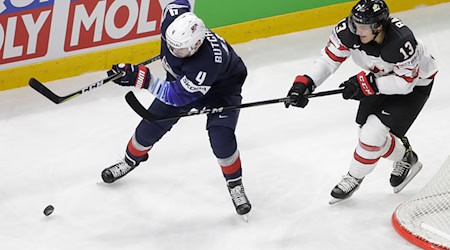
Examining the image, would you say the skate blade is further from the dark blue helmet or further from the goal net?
the dark blue helmet

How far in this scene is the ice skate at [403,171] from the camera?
158 inches

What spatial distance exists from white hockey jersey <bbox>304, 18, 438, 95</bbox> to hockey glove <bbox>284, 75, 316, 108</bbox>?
0.13ft

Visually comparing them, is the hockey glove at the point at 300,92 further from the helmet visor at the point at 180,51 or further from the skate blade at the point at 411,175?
the skate blade at the point at 411,175

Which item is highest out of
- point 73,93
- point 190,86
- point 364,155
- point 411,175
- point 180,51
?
point 180,51

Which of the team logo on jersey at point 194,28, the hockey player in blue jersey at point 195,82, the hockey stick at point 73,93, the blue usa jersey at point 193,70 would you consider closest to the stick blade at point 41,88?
the hockey stick at point 73,93

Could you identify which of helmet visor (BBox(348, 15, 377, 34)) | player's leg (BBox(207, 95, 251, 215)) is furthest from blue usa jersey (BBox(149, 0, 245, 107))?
helmet visor (BBox(348, 15, 377, 34))

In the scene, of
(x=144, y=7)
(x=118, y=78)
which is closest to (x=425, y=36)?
(x=144, y=7)

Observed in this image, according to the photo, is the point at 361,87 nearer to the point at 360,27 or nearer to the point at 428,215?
the point at 360,27

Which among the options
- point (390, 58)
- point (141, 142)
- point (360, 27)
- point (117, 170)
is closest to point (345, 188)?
point (390, 58)

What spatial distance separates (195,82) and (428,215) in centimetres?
104

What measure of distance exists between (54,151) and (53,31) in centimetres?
80

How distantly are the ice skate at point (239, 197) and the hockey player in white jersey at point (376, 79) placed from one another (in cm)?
→ 37

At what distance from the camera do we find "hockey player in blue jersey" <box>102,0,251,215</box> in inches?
139

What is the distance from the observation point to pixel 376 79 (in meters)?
3.62
